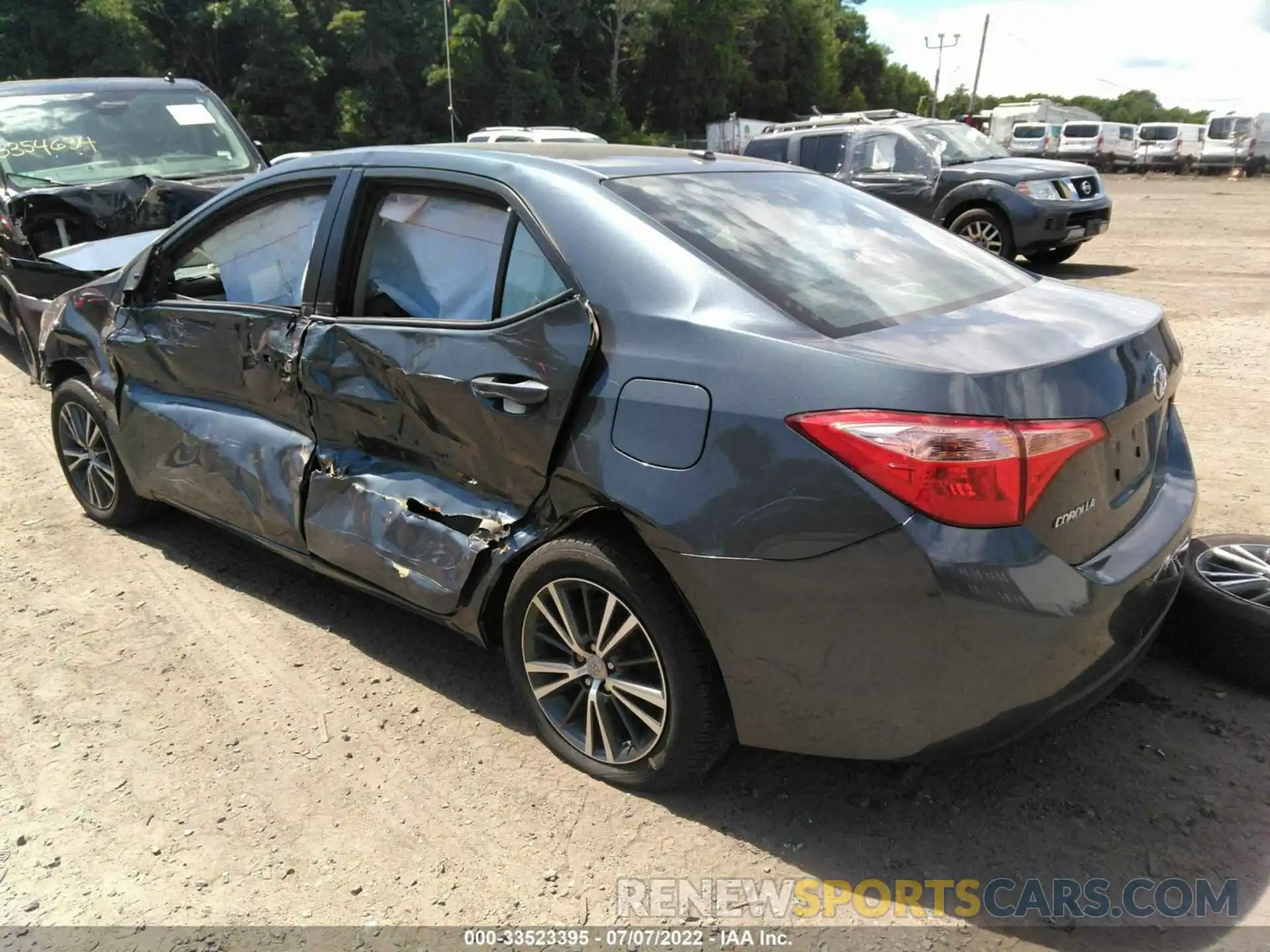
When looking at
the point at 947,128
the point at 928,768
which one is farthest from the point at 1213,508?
the point at 947,128

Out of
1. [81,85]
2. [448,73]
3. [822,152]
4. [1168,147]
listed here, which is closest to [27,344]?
[81,85]

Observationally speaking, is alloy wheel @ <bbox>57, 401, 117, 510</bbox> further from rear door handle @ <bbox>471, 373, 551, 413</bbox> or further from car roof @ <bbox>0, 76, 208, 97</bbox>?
car roof @ <bbox>0, 76, 208, 97</bbox>

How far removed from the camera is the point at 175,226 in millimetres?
4059

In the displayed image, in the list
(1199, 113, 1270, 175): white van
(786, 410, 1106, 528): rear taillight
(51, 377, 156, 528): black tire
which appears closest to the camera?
(786, 410, 1106, 528): rear taillight

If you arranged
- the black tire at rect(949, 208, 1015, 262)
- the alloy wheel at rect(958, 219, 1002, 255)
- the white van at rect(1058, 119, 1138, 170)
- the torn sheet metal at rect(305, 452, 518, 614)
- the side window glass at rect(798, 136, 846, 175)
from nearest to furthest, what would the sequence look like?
the torn sheet metal at rect(305, 452, 518, 614) < the black tire at rect(949, 208, 1015, 262) < the alloy wheel at rect(958, 219, 1002, 255) < the side window glass at rect(798, 136, 846, 175) < the white van at rect(1058, 119, 1138, 170)

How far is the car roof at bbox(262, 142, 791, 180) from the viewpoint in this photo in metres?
2.93

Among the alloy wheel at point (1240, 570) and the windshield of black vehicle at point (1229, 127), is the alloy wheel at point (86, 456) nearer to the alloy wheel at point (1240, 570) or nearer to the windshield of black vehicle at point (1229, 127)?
the alloy wheel at point (1240, 570)

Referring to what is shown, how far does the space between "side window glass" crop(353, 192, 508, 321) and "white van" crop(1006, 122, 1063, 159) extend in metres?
37.7

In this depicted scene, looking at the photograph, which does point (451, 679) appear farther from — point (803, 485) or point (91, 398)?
point (91, 398)

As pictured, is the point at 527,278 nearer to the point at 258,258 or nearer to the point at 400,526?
the point at 400,526

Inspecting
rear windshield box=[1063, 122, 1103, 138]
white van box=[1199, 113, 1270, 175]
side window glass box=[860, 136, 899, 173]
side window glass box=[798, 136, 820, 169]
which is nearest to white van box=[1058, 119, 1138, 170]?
rear windshield box=[1063, 122, 1103, 138]

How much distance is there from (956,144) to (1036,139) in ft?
98.3

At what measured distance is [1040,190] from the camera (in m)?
10.7

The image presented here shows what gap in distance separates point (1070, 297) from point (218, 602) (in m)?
3.37
